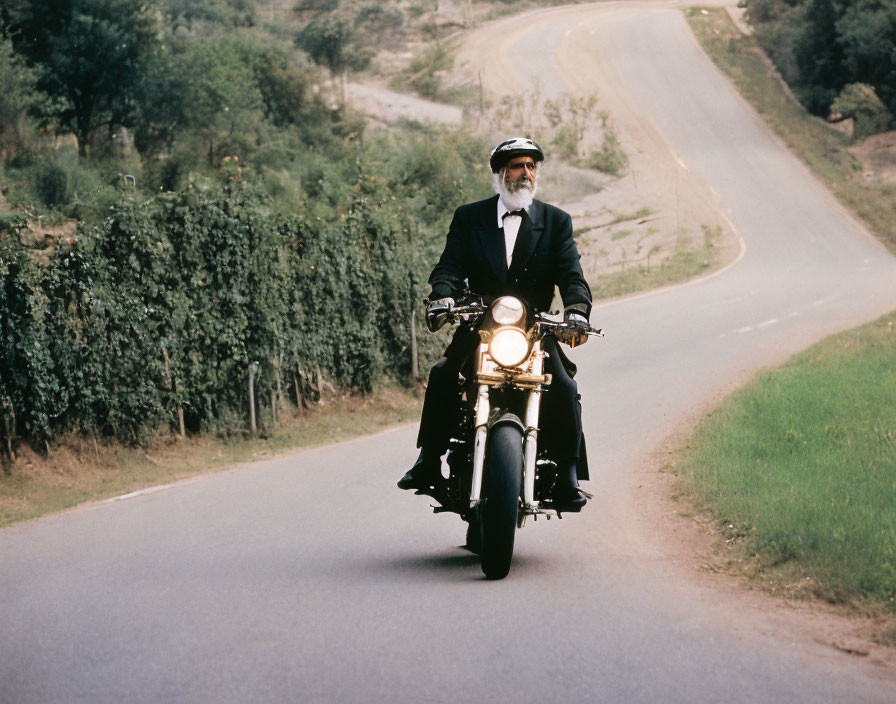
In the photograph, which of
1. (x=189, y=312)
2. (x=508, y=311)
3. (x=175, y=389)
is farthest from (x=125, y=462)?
(x=508, y=311)

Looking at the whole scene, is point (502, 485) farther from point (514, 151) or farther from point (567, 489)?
point (514, 151)

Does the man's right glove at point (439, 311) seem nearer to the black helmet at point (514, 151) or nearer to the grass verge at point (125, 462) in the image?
the black helmet at point (514, 151)

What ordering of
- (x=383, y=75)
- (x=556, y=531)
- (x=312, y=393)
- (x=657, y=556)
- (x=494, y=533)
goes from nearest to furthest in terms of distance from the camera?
(x=494, y=533) → (x=657, y=556) → (x=556, y=531) → (x=312, y=393) → (x=383, y=75)

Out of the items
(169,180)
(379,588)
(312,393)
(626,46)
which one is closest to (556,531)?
(379,588)

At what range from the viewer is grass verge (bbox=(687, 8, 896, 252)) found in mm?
42906

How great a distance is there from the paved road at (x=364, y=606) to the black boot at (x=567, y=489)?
0.44 meters

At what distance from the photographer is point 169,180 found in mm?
35188

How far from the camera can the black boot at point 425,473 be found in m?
7.50

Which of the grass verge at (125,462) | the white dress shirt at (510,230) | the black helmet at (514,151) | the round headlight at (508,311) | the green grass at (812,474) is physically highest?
the black helmet at (514,151)

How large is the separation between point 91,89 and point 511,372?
35.6m

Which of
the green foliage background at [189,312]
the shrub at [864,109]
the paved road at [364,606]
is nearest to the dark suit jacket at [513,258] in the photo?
the paved road at [364,606]

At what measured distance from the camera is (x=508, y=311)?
21.8 ft

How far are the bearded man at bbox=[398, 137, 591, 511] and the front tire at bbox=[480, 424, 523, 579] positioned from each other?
69 centimetres

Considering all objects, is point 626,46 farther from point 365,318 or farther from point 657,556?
point 657,556
